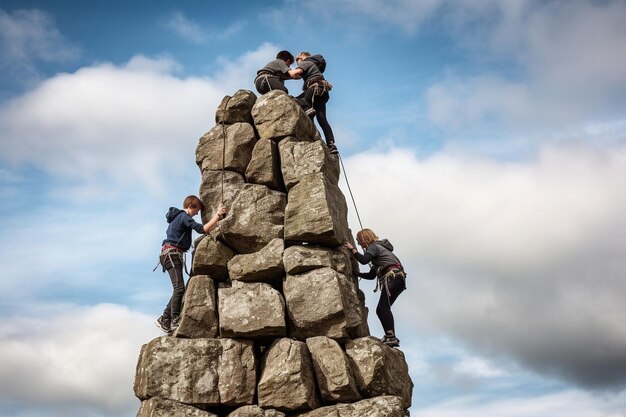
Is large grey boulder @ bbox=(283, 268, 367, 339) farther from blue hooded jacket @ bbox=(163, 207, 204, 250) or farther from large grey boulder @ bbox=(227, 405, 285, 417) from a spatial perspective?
blue hooded jacket @ bbox=(163, 207, 204, 250)

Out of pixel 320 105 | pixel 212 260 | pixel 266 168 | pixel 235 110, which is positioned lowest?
pixel 212 260

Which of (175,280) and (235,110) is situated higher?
(235,110)

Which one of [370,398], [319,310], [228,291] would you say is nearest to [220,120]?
[228,291]

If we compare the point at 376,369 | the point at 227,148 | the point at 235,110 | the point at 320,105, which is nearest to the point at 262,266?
the point at 376,369

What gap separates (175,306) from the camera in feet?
54.3

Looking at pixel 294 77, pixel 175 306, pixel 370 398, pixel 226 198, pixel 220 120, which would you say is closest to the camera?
pixel 370 398

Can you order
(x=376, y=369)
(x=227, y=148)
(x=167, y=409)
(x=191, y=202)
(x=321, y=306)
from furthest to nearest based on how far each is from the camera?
(x=227, y=148), (x=191, y=202), (x=321, y=306), (x=376, y=369), (x=167, y=409)

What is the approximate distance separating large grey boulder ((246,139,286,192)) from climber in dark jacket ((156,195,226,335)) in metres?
1.48

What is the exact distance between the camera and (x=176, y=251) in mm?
16766

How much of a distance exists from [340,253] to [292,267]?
1.55 meters

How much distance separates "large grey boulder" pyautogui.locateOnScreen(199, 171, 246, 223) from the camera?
18.0m

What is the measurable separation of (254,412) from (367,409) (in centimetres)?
260

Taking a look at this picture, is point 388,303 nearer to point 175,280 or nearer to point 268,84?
point 175,280

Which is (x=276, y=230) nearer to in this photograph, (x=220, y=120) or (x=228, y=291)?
(x=228, y=291)
